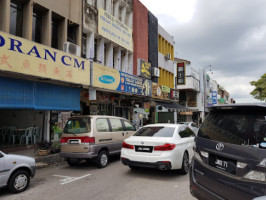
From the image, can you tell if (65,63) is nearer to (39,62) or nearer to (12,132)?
(39,62)

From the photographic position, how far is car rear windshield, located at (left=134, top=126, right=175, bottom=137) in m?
6.81

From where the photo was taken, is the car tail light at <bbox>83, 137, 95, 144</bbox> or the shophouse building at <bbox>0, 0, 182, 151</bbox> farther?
the shophouse building at <bbox>0, 0, 182, 151</bbox>

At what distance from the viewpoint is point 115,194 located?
5020 mm

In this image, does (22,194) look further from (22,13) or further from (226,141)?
(22,13)

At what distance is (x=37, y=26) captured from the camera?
11.3m

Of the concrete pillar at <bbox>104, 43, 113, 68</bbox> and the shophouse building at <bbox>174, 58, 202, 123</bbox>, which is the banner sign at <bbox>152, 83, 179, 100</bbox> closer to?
the concrete pillar at <bbox>104, 43, 113, 68</bbox>

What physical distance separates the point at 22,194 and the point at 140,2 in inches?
737

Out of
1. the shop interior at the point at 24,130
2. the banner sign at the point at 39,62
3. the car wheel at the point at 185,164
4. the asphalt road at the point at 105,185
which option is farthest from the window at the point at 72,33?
the car wheel at the point at 185,164

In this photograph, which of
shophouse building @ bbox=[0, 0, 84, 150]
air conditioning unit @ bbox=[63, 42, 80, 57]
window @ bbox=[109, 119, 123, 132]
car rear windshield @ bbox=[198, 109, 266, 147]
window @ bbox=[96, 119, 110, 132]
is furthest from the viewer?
air conditioning unit @ bbox=[63, 42, 80, 57]

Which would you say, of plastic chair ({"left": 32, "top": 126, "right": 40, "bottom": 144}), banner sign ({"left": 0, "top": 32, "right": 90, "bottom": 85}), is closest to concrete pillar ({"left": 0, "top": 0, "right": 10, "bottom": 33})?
banner sign ({"left": 0, "top": 32, "right": 90, "bottom": 85})

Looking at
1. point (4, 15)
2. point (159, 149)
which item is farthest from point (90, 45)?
point (159, 149)

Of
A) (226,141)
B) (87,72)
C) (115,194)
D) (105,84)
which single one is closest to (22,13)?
(87,72)

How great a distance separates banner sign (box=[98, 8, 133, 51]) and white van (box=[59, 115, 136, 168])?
8.38m

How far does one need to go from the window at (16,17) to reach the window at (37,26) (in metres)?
0.76
